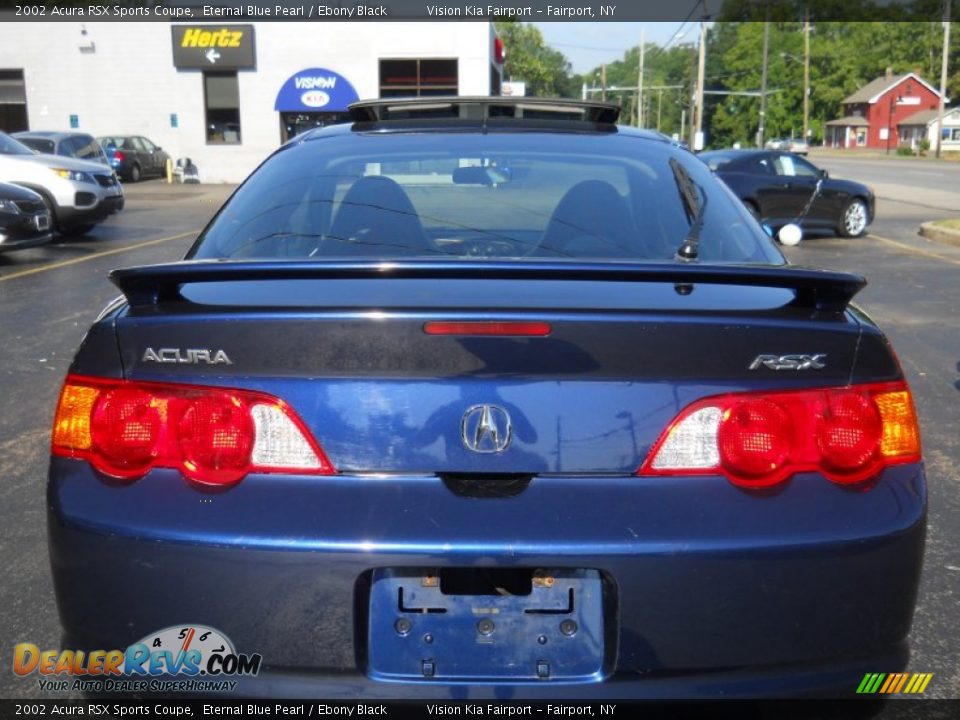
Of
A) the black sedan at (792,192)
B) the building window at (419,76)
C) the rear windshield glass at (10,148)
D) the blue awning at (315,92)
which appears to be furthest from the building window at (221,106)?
the black sedan at (792,192)

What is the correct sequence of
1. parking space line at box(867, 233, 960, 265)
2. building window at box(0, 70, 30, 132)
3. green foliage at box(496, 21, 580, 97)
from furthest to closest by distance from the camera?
green foliage at box(496, 21, 580, 97), building window at box(0, 70, 30, 132), parking space line at box(867, 233, 960, 265)

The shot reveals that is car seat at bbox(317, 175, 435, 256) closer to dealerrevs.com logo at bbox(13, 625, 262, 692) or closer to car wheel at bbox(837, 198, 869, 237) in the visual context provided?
dealerrevs.com logo at bbox(13, 625, 262, 692)

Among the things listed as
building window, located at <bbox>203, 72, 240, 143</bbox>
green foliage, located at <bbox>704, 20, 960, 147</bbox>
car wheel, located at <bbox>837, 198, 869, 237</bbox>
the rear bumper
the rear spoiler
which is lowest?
car wheel, located at <bbox>837, 198, 869, 237</bbox>

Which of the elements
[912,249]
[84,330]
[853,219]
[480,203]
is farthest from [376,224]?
[853,219]

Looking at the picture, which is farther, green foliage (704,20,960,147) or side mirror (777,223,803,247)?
green foliage (704,20,960,147)

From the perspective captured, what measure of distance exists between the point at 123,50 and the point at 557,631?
37.2 meters

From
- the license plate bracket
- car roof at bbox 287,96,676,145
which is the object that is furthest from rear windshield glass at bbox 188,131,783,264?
the license plate bracket

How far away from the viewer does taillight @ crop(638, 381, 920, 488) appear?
6.50 feet

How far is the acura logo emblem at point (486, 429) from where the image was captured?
193 cm

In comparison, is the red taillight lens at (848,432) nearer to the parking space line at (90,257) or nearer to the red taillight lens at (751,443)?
the red taillight lens at (751,443)

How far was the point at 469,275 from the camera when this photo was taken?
6.90 feet

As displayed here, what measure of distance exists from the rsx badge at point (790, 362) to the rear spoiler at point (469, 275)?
5.0 inches

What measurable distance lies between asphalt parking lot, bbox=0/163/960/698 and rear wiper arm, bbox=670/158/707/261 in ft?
3.88

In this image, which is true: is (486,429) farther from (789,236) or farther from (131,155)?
(131,155)
